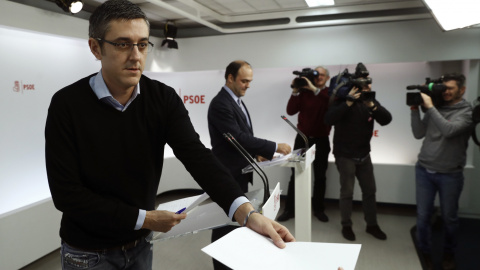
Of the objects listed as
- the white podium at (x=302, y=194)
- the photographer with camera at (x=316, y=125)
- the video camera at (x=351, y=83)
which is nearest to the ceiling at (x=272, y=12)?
the photographer with camera at (x=316, y=125)

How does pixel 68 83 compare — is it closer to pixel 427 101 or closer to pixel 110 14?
pixel 110 14

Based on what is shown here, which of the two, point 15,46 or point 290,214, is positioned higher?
point 15,46

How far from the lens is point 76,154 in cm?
106

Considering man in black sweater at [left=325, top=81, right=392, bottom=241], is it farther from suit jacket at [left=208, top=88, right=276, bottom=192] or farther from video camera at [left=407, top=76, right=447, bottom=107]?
suit jacket at [left=208, top=88, right=276, bottom=192]

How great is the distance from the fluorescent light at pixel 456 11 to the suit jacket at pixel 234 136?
1422mm

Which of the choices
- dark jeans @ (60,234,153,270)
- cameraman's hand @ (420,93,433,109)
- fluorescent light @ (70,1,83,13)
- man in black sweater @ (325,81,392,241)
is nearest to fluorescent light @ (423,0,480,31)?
cameraman's hand @ (420,93,433,109)

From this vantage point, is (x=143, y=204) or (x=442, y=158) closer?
(x=143, y=204)

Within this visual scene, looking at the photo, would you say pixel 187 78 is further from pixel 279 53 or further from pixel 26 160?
pixel 26 160

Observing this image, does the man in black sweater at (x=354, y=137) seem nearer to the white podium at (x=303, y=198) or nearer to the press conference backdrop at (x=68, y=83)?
the white podium at (x=303, y=198)

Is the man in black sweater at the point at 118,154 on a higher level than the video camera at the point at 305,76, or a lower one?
lower

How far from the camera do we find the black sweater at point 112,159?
1.02 meters

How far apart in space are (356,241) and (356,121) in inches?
47.0

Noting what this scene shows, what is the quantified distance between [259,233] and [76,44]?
3.53 meters

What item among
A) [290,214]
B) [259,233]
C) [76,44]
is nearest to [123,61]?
[259,233]
